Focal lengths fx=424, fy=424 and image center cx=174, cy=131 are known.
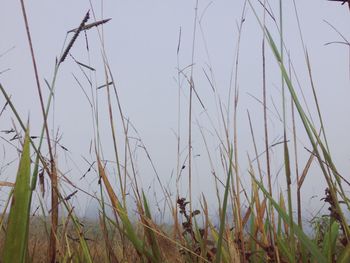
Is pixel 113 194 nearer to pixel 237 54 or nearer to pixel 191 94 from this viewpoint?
pixel 191 94

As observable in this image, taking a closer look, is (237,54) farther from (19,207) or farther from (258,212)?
(19,207)

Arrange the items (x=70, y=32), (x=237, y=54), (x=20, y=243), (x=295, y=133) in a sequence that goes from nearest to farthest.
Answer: (x=20, y=243) < (x=70, y=32) < (x=295, y=133) < (x=237, y=54)

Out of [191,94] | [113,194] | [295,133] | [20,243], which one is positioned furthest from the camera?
[191,94]

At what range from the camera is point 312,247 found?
83 cm

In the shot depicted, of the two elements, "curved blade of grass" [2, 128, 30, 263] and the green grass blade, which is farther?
the green grass blade

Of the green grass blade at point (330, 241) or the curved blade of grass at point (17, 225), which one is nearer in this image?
the curved blade of grass at point (17, 225)

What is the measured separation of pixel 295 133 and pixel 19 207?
69 cm

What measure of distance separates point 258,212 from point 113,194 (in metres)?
0.42

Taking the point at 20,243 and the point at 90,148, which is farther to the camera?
the point at 90,148

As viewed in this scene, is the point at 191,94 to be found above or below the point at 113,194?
above

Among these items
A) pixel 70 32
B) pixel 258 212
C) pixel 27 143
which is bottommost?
pixel 258 212

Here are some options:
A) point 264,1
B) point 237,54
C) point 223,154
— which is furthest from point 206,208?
point 264,1

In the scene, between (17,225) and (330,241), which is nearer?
(17,225)

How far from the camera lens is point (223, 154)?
1448 millimetres
